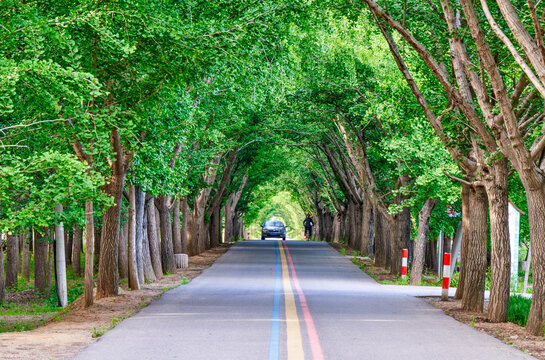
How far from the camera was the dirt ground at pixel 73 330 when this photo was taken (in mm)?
9712

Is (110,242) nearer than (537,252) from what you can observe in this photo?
No

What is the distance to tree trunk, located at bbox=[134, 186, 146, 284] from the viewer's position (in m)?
21.6

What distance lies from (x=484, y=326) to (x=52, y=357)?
7.49 m

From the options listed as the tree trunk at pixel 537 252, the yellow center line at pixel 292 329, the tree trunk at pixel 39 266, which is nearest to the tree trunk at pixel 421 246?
the yellow center line at pixel 292 329

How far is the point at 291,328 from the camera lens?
11.9 meters

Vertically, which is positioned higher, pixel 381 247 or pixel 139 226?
pixel 139 226

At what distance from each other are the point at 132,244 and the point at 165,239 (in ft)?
24.5

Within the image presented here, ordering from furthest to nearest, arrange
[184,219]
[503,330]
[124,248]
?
[184,219] → [124,248] → [503,330]

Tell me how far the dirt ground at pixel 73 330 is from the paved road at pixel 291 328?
0.31 metres

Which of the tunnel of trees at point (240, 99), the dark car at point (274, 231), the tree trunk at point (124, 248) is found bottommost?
the dark car at point (274, 231)

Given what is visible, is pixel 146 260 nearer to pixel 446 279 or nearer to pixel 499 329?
pixel 446 279

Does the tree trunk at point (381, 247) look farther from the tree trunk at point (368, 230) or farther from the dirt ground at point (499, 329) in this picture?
the dirt ground at point (499, 329)

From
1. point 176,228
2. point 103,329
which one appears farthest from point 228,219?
point 103,329

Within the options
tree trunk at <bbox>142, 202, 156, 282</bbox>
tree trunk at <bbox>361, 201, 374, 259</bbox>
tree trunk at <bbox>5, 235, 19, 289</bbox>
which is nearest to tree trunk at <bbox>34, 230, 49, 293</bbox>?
tree trunk at <bbox>5, 235, 19, 289</bbox>
